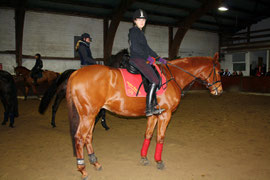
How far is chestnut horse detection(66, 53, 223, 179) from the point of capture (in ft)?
10.5

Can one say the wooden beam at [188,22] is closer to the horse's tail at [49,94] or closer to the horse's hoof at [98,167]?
the horse's tail at [49,94]

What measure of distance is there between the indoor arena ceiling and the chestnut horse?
11777 mm

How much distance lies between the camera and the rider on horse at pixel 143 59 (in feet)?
11.1

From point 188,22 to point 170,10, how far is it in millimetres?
1971

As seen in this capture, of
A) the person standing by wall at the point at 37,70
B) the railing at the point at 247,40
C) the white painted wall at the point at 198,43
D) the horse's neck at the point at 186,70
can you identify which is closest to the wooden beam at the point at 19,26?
the person standing by wall at the point at 37,70

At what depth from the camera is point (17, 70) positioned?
12.1 m

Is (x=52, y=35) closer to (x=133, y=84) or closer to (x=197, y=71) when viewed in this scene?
(x=133, y=84)

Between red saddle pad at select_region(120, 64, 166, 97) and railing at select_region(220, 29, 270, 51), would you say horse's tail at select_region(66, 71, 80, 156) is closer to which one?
red saddle pad at select_region(120, 64, 166, 97)

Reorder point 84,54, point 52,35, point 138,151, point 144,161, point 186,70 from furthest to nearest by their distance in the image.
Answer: point 52,35 → point 84,54 → point 138,151 → point 186,70 → point 144,161

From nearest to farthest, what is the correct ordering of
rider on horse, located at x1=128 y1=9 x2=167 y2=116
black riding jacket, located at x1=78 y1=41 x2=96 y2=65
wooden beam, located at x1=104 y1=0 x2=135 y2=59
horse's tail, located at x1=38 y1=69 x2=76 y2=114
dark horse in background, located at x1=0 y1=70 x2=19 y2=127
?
1. rider on horse, located at x1=128 y1=9 x2=167 y2=116
2. horse's tail, located at x1=38 y1=69 x2=76 y2=114
3. black riding jacket, located at x1=78 y1=41 x2=96 y2=65
4. dark horse in background, located at x1=0 y1=70 x2=19 y2=127
5. wooden beam, located at x1=104 y1=0 x2=135 y2=59

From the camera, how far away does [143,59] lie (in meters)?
3.49

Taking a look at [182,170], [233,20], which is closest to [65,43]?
[182,170]

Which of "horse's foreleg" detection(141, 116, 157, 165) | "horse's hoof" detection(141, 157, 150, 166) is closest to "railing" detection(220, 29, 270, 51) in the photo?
"horse's foreleg" detection(141, 116, 157, 165)

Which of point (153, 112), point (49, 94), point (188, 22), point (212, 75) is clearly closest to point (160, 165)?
point (153, 112)
